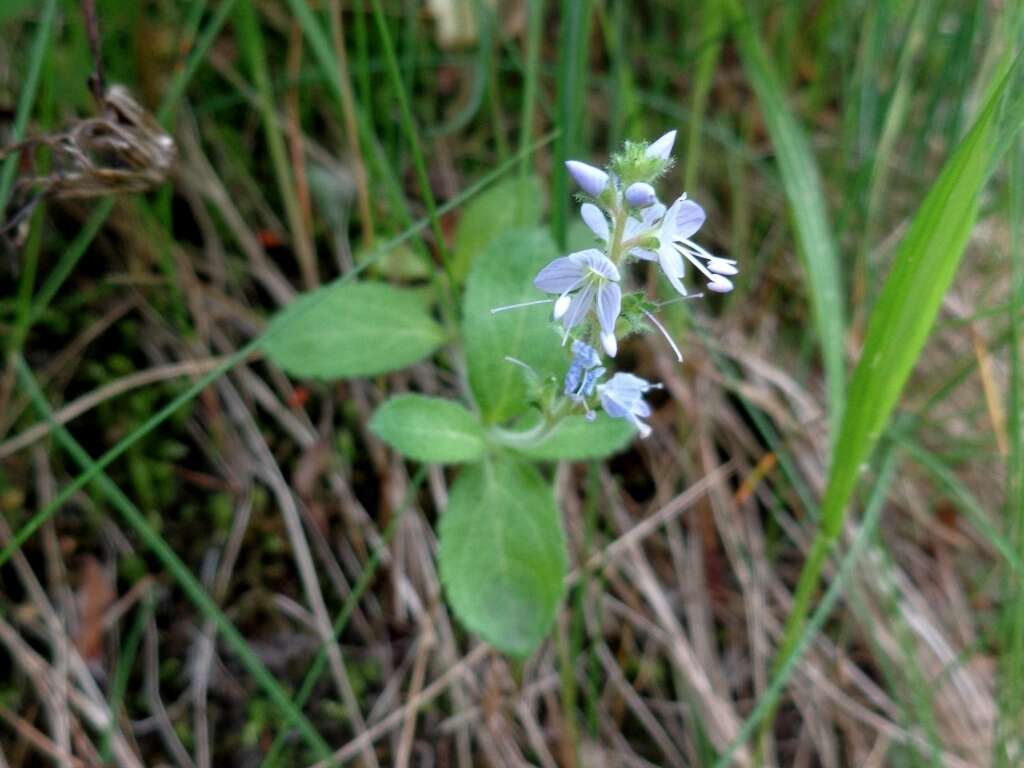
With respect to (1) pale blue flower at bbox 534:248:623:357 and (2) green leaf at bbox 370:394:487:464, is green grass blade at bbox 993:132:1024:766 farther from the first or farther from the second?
(2) green leaf at bbox 370:394:487:464

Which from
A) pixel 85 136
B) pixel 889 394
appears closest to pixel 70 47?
pixel 85 136

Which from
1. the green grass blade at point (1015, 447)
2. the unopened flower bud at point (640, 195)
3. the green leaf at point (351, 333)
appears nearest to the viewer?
the unopened flower bud at point (640, 195)

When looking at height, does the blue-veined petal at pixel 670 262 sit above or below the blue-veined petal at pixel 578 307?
above

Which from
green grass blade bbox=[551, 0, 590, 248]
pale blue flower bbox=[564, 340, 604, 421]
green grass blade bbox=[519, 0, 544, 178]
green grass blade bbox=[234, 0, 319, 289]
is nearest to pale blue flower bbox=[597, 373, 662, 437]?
A: pale blue flower bbox=[564, 340, 604, 421]

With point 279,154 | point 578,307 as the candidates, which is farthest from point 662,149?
point 279,154

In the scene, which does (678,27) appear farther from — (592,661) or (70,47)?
(592,661)

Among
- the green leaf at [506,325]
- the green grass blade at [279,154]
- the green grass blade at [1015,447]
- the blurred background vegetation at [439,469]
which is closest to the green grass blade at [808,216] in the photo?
the blurred background vegetation at [439,469]

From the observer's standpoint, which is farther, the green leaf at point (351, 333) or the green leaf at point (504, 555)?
the green leaf at point (351, 333)

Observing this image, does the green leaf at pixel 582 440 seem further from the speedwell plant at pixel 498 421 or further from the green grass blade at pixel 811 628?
the green grass blade at pixel 811 628
